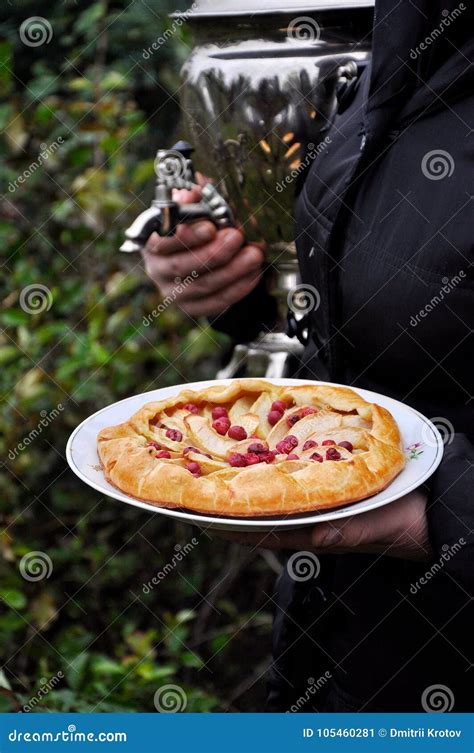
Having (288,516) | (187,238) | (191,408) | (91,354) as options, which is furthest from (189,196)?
(91,354)

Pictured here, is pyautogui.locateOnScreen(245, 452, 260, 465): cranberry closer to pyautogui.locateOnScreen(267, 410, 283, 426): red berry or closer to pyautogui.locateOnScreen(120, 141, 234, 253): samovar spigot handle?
pyautogui.locateOnScreen(267, 410, 283, 426): red berry

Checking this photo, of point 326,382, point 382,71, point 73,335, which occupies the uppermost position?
point 382,71

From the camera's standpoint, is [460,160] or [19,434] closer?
[460,160]

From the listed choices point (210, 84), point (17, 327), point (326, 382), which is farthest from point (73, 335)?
point (326, 382)

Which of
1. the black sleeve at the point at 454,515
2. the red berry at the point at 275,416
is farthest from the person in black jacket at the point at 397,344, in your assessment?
the red berry at the point at 275,416

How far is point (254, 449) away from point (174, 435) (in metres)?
0.12

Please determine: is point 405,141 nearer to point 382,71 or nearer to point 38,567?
point 382,71

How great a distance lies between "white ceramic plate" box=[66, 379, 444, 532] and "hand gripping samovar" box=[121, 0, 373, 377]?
0.30 m

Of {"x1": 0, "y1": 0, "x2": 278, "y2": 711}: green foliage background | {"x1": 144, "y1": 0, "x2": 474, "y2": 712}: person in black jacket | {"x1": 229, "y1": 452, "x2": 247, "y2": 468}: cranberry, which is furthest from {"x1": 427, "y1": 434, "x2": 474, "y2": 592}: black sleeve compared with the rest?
{"x1": 0, "y1": 0, "x2": 278, "y2": 711}: green foliage background

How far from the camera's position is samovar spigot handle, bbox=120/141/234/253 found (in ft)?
4.66

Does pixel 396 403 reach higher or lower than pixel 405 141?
lower

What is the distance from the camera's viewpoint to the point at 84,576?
8.49ft

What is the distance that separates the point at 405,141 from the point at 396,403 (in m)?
0.32

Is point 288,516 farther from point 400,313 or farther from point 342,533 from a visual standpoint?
point 400,313
